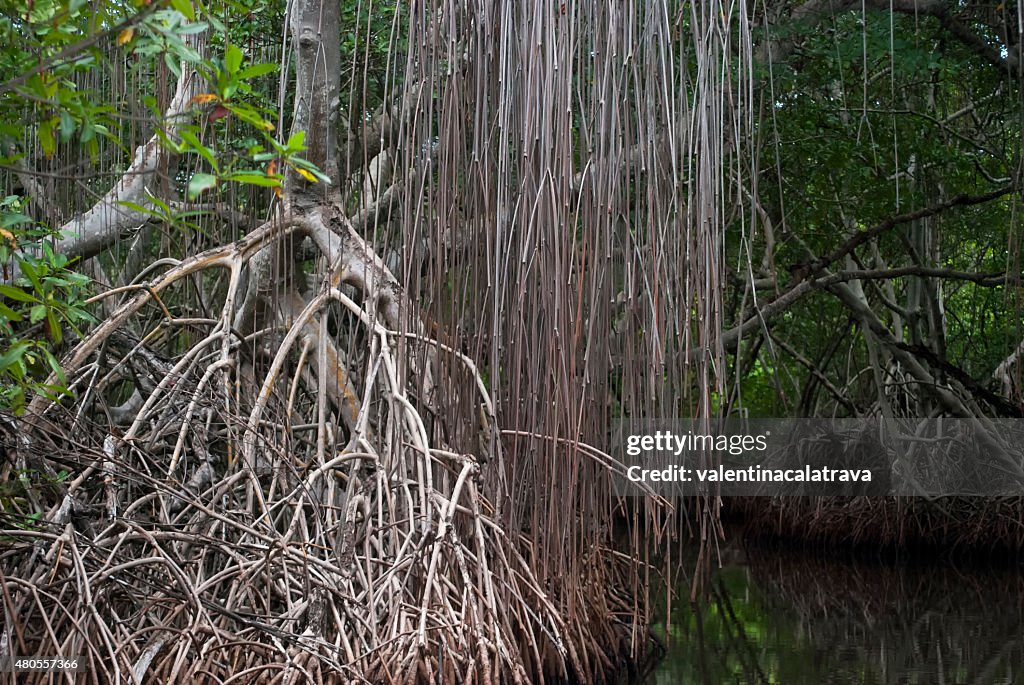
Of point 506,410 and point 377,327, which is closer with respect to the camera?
point 506,410

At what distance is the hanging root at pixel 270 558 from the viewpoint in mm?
2838

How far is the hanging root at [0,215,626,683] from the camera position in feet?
9.31

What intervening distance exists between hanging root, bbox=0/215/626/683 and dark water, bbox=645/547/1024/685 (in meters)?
0.88

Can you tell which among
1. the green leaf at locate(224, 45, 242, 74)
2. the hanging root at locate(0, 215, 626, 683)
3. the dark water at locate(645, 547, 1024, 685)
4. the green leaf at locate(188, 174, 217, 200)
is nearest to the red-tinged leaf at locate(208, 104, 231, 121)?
the green leaf at locate(224, 45, 242, 74)

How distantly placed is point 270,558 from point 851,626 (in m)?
3.59

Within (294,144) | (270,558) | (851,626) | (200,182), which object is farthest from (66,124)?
(851,626)

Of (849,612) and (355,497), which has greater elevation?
(355,497)

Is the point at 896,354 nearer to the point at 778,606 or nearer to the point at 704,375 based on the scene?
the point at 778,606

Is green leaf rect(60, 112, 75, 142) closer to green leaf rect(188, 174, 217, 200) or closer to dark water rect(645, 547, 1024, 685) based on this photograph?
green leaf rect(188, 174, 217, 200)

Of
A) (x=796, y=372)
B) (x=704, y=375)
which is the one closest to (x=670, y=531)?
(x=704, y=375)

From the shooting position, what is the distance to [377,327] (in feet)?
11.3

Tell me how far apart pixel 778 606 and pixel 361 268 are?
3.49m

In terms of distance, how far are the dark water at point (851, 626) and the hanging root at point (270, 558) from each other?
879 mm

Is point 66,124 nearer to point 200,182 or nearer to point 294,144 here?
point 200,182
